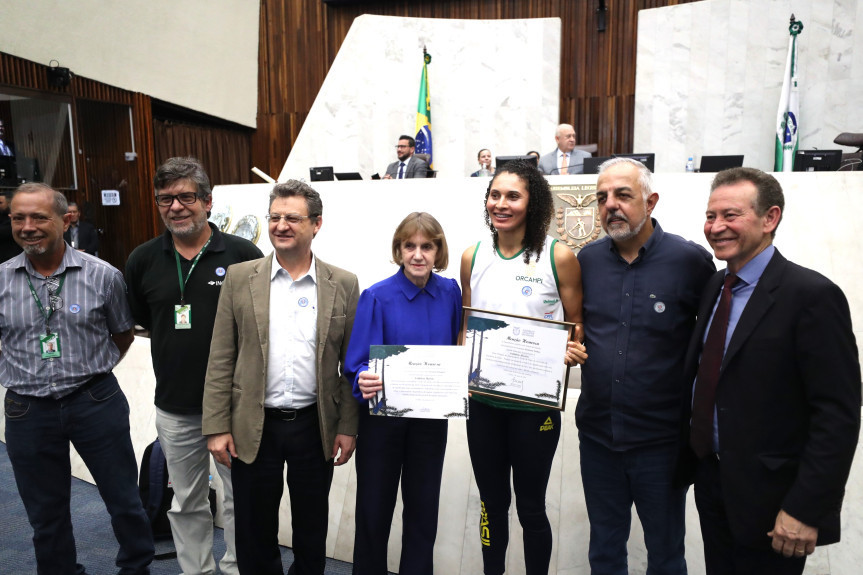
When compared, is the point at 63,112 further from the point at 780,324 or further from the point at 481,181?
the point at 780,324

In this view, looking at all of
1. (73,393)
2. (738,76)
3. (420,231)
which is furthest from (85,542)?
(738,76)

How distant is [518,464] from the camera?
1972 millimetres

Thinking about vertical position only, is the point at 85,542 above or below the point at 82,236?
below

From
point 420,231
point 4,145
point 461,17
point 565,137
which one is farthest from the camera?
point 461,17

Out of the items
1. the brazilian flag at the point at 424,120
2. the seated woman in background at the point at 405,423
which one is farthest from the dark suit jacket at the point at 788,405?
Result: the brazilian flag at the point at 424,120

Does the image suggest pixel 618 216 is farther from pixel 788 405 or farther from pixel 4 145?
pixel 4 145

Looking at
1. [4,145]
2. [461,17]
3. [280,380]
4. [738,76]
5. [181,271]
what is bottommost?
[280,380]

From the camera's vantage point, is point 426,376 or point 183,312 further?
point 183,312

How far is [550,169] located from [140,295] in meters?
5.03

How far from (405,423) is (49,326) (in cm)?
149

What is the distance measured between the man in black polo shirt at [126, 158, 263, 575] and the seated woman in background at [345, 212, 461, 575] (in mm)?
754

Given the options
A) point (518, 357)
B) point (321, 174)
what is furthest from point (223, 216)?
point (518, 357)

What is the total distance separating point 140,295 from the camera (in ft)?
7.84

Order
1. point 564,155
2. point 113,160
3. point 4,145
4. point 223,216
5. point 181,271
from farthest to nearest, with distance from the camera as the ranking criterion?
point 113,160 < point 4,145 < point 564,155 < point 223,216 < point 181,271
